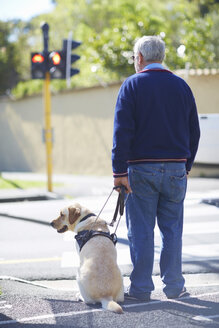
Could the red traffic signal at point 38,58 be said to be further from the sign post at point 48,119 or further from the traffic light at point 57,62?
the sign post at point 48,119

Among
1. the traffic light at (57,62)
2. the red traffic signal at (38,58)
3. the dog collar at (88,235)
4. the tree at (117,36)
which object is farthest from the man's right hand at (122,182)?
the tree at (117,36)

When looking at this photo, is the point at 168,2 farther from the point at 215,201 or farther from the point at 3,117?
the point at 215,201

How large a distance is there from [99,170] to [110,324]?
13.8 m

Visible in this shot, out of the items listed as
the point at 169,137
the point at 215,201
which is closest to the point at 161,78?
the point at 169,137

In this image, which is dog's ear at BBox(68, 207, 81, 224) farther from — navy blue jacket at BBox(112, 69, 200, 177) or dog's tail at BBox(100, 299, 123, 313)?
dog's tail at BBox(100, 299, 123, 313)

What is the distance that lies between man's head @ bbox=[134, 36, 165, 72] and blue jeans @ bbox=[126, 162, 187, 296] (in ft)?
2.70

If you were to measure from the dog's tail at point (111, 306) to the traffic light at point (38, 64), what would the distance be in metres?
8.27

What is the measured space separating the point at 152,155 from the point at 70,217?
91 cm

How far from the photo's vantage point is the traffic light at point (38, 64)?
36.8ft

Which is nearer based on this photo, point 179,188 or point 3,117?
point 179,188

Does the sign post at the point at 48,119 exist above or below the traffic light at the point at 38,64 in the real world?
below

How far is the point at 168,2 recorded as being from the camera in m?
40.4

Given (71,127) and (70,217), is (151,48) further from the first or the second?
(71,127)

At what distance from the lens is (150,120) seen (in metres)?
3.97
